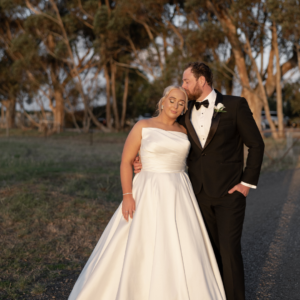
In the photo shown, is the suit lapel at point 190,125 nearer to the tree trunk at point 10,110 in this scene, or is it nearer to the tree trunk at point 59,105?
the tree trunk at point 59,105

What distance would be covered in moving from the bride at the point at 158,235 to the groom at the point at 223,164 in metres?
0.12

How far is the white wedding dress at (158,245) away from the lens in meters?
2.56

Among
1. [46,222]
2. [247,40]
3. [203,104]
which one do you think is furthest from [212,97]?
[247,40]

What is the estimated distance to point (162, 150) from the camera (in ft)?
9.36

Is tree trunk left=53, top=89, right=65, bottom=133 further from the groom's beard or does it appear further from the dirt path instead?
the groom's beard

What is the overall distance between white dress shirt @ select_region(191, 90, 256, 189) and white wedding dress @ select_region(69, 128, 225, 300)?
12cm

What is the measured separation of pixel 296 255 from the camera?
4242 mm

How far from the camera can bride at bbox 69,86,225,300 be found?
8.44 feet

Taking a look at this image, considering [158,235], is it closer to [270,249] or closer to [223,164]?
[223,164]

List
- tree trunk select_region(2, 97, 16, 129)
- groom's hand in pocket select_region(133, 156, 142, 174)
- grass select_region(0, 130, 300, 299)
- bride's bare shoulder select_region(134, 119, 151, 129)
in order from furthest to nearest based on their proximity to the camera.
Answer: tree trunk select_region(2, 97, 16, 129) → grass select_region(0, 130, 300, 299) → groom's hand in pocket select_region(133, 156, 142, 174) → bride's bare shoulder select_region(134, 119, 151, 129)

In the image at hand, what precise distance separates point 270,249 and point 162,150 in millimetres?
2457

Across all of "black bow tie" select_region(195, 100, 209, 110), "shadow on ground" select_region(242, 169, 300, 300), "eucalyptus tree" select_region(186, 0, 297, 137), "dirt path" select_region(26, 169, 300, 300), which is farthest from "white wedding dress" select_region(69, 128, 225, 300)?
"eucalyptus tree" select_region(186, 0, 297, 137)

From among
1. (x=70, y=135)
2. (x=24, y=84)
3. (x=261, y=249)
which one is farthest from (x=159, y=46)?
(x=261, y=249)

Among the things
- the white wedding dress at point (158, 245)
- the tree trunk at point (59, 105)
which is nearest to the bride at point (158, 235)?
the white wedding dress at point (158, 245)
